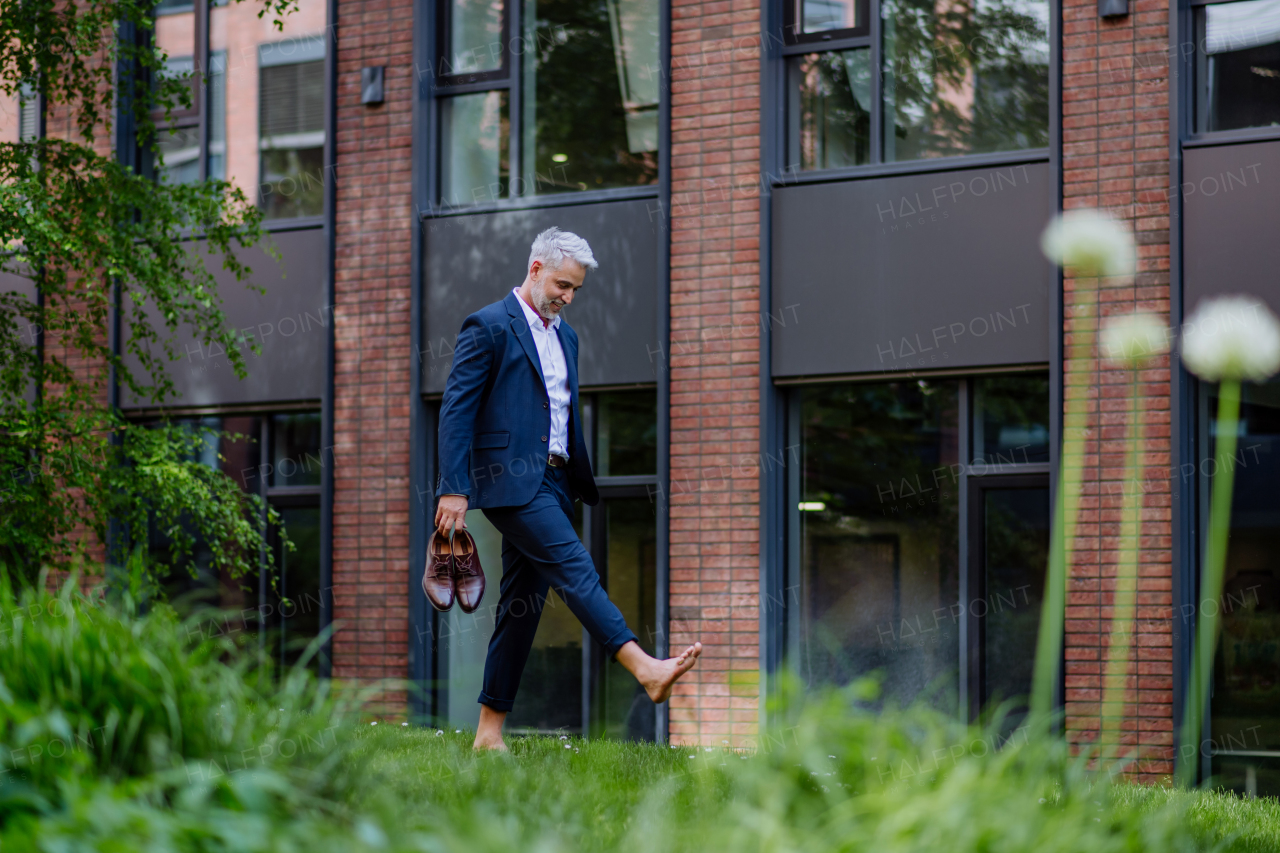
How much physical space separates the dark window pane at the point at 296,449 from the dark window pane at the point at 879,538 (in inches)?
149

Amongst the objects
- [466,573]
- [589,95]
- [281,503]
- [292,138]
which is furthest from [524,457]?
[292,138]

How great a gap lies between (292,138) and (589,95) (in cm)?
251

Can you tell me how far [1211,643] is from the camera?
27.0ft

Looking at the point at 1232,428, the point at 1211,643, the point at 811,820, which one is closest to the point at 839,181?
the point at 1232,428

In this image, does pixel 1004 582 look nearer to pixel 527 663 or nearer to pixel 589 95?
pixel 527 663

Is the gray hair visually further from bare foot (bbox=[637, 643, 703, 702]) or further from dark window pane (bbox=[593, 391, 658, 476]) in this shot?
dark window pane (bbox=[593, 391, 658, 476])

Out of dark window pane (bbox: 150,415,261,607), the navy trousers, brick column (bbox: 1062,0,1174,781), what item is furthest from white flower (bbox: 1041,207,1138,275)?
dark window pane (bbox: 150,415,261,607)

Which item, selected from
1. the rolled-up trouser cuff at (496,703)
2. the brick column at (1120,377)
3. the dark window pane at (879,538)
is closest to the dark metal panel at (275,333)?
the dark window pane at (879,538)

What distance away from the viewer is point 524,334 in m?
5.96

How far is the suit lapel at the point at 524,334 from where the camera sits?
5.93m

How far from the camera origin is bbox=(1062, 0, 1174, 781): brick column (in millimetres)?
8266

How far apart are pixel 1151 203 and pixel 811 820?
243 inches

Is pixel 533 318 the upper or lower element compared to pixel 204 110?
lower

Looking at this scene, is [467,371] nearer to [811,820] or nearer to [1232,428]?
[811,820]
